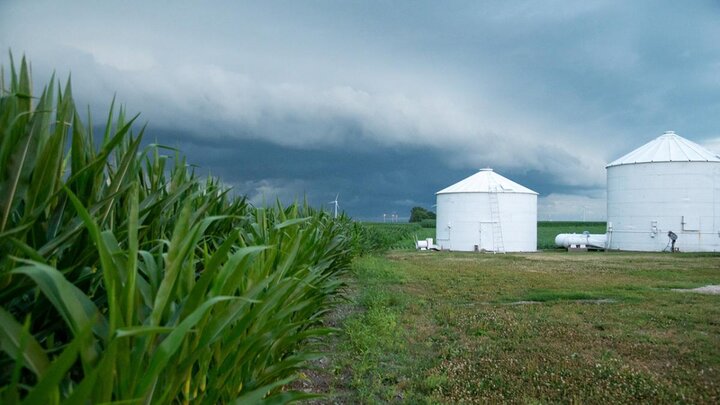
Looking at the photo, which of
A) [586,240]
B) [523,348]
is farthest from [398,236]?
[523,348]

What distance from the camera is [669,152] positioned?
1048 inches

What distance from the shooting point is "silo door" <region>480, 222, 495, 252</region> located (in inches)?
1133

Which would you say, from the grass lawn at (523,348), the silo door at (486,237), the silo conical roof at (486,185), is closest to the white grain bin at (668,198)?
the silo conical roof at (486,185)


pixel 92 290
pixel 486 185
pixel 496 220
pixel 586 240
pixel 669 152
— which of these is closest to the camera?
pixel 92 290

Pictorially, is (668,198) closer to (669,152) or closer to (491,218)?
(669,152)

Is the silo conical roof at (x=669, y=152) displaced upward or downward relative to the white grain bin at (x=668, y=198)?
upward

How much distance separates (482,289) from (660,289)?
376 centimetres

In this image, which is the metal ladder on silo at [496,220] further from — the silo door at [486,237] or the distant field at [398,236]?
the distant field at [398,236]

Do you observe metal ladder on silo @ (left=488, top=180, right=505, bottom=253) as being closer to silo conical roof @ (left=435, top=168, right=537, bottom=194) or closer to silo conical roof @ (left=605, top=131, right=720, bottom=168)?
silo conical roof @ (left=435, top=168, right=537, bottom=194)

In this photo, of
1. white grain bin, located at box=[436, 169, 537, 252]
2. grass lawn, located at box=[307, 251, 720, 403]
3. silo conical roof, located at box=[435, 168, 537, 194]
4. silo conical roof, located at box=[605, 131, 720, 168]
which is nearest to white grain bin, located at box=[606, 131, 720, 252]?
silo conical roof, located at box=[605, 131, 720, 168]

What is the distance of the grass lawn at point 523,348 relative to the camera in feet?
12.4

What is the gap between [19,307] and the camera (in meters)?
1.54

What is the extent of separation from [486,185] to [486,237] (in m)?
3.09

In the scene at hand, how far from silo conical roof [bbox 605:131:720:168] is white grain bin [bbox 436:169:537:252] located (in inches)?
213
